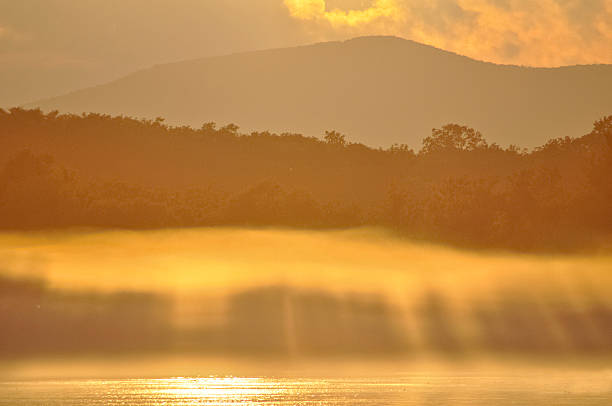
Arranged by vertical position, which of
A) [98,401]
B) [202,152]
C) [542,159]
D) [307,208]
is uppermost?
[202,152]

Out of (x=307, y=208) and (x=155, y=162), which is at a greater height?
(x=155, y=162)

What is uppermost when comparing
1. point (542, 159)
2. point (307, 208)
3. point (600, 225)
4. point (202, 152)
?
point (202, 152)

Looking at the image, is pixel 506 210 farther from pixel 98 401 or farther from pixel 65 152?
pixel 65 152

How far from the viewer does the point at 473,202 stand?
175 ft

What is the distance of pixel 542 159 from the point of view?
71.8m

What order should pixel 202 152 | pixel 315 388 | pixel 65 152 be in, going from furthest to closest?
pixel 202 152 → pixel 65 152 → pixel 315 388

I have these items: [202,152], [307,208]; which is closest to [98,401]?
[307,208]

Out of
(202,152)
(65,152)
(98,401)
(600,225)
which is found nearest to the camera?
(98,401)

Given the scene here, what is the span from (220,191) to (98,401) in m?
25.5

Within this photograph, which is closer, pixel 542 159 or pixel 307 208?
pixel 307 208

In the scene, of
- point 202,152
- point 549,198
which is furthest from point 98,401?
point 202,152

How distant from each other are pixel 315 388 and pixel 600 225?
22842 millimetres

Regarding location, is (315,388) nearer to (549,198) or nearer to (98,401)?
(98,401)

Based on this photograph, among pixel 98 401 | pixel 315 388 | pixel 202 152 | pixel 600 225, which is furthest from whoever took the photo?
pixel 202 152
